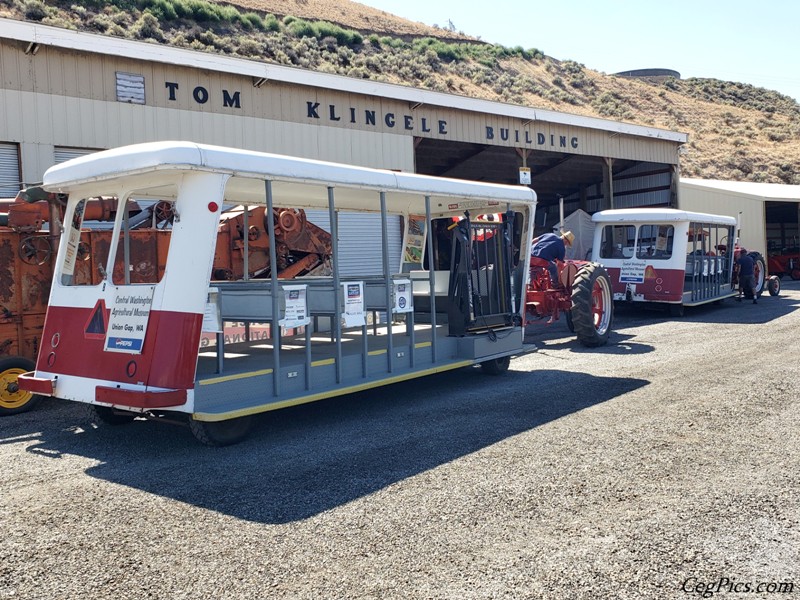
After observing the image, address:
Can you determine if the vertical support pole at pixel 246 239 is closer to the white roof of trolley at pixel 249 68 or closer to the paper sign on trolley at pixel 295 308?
the paper sign on trolley at pixel 295 308

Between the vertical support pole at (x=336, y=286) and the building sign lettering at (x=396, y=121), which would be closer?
the vertical support pole at (x=336, y=286)

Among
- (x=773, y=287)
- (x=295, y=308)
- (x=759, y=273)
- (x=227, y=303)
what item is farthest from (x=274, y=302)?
(x=773, y=287)

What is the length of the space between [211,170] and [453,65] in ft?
171

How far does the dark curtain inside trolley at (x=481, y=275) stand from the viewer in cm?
891

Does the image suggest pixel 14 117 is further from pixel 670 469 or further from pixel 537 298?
pixel 670 469

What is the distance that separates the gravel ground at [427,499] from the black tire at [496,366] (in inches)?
47.8

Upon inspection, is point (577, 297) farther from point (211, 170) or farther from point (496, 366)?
point (211, 170)

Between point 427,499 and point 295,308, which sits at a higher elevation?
point 295,308

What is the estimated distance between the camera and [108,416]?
23.7ft

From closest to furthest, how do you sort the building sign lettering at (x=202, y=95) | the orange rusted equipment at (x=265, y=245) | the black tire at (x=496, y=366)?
the orange rusted equipment at (x=265, y=245) < the black tire at (x=496, y=366) < the building sign lettering at (x=202, y=95)

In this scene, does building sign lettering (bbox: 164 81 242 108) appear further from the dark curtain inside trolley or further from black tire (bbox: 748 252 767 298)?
black tire (bbox: 748 252 767 298)

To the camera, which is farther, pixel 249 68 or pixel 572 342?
pixel 249 68

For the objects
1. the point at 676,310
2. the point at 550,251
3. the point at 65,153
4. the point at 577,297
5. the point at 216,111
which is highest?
the point at 216,111

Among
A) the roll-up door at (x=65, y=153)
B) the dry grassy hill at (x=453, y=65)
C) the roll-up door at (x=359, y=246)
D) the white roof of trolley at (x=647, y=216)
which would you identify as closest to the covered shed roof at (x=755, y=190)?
the white roof of trolley at (x=647, y=216)
